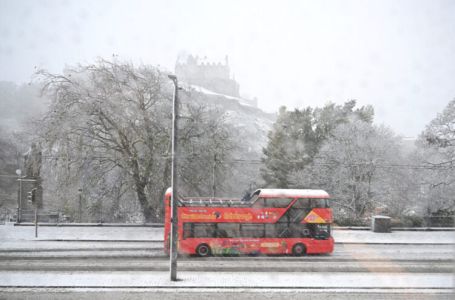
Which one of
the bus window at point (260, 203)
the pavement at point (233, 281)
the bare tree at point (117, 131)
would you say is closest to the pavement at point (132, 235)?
the bare tree at point (117, 131)

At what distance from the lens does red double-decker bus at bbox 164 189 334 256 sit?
18.5 meters

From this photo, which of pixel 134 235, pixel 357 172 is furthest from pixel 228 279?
pixel 357 172

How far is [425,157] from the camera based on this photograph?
109ft

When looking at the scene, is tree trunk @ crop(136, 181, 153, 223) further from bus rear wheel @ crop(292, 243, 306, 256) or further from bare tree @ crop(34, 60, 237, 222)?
bus rear wheel @ crop(292, 243, 306, 256)

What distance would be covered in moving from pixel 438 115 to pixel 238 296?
86.8ft

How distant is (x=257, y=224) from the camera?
18.7 meters

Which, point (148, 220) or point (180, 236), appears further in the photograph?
point (148, 220)


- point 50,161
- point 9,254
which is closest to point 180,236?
point 9,254

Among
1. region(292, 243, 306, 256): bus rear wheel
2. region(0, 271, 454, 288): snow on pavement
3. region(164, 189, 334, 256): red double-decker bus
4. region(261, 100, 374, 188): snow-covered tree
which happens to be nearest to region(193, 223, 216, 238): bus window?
region(164, 189, 334, 256): red double-decker bus

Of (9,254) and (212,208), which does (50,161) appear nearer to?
(9,254)

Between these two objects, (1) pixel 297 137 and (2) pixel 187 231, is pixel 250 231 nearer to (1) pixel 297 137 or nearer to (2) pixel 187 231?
(2) pixel 187 231

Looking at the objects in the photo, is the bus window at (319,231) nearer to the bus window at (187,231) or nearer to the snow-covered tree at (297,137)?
the bus window at (187,231)

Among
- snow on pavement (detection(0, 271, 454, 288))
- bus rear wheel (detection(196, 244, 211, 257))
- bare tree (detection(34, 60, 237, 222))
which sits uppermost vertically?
bare tree (detection(34, 60, 237, 222))

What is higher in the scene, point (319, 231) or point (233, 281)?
point (319, 231)
